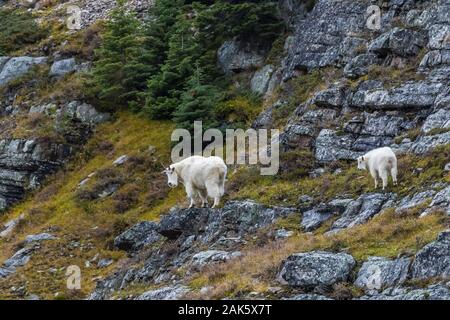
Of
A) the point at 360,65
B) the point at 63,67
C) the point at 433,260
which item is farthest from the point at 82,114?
the point at 433,260

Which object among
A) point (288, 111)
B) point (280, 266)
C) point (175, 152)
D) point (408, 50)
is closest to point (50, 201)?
point (175, 152)

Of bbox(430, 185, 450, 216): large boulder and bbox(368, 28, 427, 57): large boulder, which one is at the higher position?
bbox(368, 28, 427, 57): large boulder

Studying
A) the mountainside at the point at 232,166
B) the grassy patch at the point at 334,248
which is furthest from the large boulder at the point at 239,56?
the grassy patch at the point at 334,248

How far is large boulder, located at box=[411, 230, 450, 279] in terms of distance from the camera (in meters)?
15.3

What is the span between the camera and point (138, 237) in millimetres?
26156

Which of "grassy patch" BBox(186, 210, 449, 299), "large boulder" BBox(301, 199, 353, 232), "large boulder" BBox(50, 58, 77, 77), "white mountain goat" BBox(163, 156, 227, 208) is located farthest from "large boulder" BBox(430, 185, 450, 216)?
"large boulder" BBox(50, 58, 77, 77)

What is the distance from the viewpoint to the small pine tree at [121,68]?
3909 centimetres

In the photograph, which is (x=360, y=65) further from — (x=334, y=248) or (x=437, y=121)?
(x=334, y=248)

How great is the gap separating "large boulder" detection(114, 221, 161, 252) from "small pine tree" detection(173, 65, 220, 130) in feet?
26.8

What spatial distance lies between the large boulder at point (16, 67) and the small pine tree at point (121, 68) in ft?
18.9

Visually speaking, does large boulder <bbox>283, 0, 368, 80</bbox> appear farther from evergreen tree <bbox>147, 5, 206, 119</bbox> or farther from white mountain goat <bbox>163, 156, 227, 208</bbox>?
white mountain goat <bbox>163, 156, 227, 208</bbox>

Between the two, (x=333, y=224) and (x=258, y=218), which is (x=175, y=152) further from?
(x=333, y=224)

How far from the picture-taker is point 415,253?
16.2 metres

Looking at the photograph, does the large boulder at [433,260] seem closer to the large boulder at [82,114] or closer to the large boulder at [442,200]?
the large boulder at [442,200]
